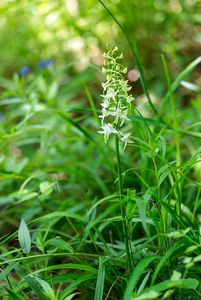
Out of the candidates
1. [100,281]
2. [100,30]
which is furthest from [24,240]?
[100,30]

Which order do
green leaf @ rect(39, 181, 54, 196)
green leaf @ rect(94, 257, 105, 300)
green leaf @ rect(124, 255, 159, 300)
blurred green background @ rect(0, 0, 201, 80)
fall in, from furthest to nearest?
blurred green background @ rect(0, 0, 201, 80)
green leaf @ rect(39, 181, 54, 196)
green leaf @ rect(94, 257, 105, 300)
green leaf @ rect(124, 255, 159, 300)

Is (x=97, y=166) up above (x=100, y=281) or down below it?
below

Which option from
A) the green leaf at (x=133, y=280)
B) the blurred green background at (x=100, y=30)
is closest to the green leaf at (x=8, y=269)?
the green leaf at (x=133, y=280)

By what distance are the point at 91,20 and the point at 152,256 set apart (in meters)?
1.87

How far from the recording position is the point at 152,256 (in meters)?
1.15

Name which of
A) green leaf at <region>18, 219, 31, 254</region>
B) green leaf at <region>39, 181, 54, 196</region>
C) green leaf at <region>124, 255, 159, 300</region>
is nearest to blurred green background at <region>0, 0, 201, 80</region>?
green leaf at <region>39, 181, 54, 196</region>

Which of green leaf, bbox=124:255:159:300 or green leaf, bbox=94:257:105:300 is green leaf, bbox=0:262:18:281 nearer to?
green leaf, bbox=94:257:105:300

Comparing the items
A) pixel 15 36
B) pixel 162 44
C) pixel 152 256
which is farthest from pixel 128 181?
pixel 15 36

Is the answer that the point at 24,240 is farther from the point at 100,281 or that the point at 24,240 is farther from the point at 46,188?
the point at 46,188

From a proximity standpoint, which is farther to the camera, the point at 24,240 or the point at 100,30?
the point at 100,30

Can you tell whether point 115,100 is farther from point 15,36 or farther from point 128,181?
point 15,36

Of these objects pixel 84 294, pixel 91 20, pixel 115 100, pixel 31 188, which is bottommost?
pixel 84 294

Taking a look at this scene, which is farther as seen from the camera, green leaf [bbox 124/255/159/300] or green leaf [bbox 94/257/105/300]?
green leaf [bbox 94/257/105/300]

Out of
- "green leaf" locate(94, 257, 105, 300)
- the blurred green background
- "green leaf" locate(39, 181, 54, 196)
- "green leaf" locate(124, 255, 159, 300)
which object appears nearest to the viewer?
"green leaf" locate(124, 255, 159, 300)
